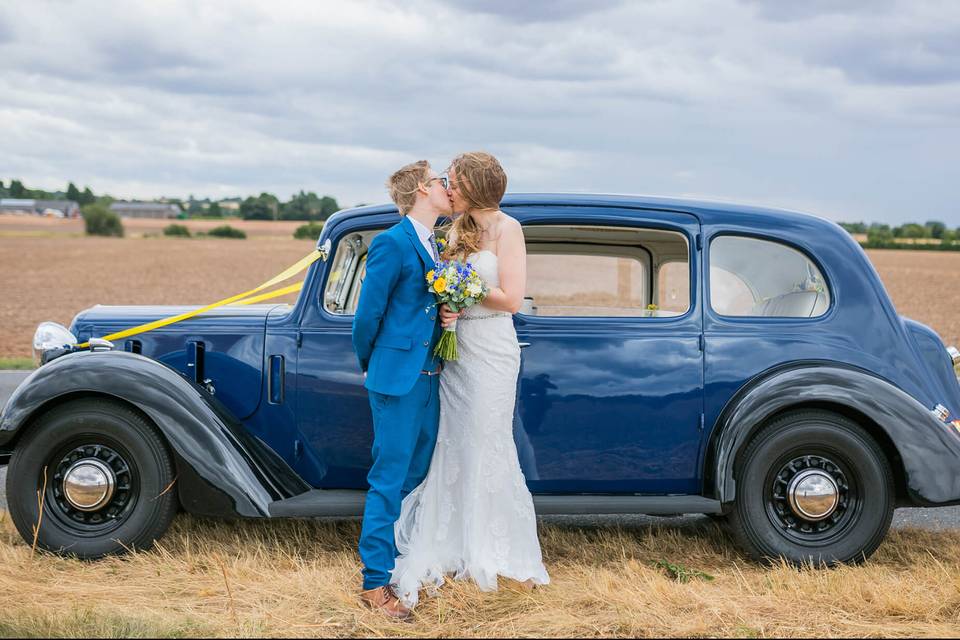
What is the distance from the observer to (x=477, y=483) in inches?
147

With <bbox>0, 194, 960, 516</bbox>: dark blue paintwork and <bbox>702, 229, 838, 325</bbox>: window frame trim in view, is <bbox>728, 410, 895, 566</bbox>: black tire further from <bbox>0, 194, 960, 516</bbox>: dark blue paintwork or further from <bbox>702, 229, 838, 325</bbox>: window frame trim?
<bbox>702, 229, 838, 325</bbox>: window frame trim

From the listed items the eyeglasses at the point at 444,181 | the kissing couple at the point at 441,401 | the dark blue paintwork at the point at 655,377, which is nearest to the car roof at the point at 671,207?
the dark blue paintwork at the point at 655,377

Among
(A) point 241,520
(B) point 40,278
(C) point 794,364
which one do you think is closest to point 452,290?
(C) point 794,364

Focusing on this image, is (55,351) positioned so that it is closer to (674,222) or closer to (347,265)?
(347,265)

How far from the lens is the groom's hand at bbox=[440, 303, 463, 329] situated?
11.7 feet

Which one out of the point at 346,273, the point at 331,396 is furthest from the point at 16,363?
the point at 331,396

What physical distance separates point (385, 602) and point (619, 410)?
1479 millimetres

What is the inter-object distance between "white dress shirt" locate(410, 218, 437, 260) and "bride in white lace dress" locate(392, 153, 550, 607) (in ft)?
0.48

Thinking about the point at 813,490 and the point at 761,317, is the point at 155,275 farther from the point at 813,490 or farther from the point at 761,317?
the point at 813,490

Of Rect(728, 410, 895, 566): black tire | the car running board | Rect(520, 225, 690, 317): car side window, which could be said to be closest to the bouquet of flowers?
Rect(520, 225, 690, 317): car side window

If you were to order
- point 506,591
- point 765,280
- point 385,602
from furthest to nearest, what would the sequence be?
point 765,280 < point 506,591 < point 385,602

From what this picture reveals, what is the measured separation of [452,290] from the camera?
3449 mm

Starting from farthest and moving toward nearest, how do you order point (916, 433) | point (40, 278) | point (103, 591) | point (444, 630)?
point (40, 278), point (916, 433), point (103, 591), point (444, 630)

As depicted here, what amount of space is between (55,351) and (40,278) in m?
28.9
